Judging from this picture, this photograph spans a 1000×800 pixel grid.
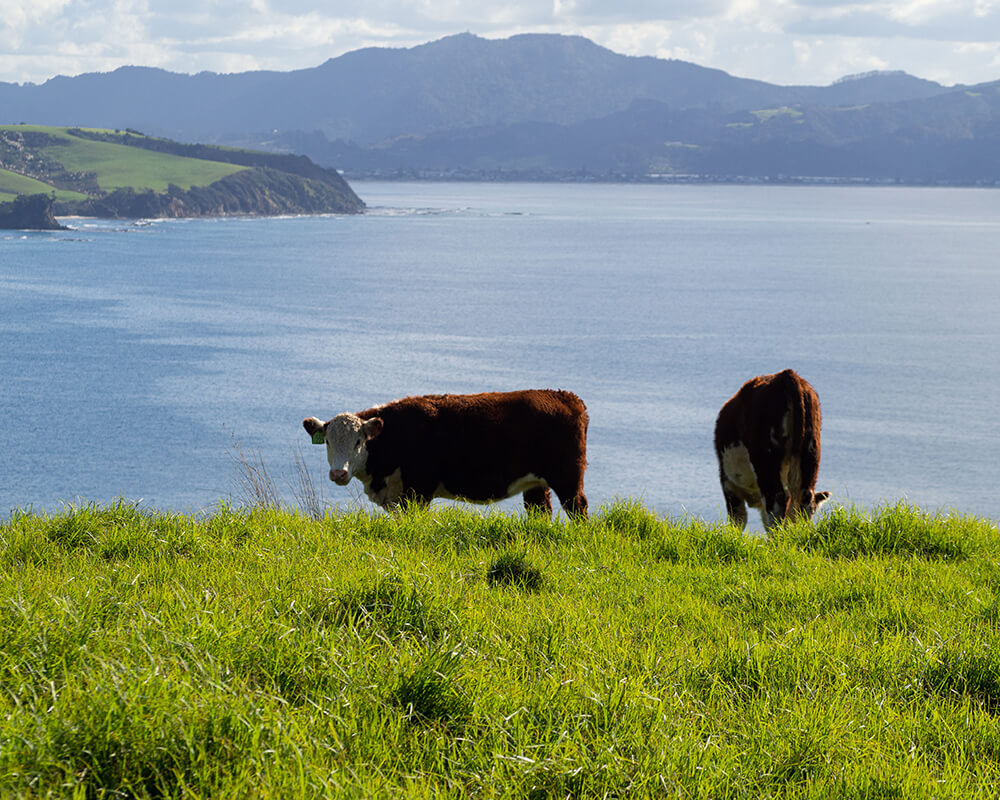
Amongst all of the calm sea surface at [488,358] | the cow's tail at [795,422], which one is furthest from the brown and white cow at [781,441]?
the calm sea surface at [488,358]

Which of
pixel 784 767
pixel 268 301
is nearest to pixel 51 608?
pixel 784 767

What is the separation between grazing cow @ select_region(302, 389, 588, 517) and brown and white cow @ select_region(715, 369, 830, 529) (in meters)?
1.81

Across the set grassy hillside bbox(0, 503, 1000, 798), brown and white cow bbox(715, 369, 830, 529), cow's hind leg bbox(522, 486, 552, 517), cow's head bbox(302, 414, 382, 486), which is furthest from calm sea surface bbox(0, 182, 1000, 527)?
grassy hillside bbox(0, 503, 1000, 798)

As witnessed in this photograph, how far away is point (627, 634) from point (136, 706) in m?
2.84

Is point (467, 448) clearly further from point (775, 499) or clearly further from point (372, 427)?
point (775, 499)

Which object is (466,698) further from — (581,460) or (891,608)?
(581,460)

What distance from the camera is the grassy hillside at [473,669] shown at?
3658mm

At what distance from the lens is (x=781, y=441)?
1080cm

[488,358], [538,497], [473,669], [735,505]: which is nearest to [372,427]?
[538,497]

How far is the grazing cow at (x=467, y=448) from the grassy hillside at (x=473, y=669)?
10.0ft

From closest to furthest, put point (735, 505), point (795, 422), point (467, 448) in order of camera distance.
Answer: point (795, 422) → point (467, 448) → point (735, 505)

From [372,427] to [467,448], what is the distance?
1.07 m

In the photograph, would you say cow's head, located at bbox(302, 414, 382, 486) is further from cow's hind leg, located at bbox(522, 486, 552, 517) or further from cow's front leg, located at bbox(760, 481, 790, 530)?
cow's front leg, located at bbox(760, 481, 790, 530)

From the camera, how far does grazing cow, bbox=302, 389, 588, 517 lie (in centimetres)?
1084
